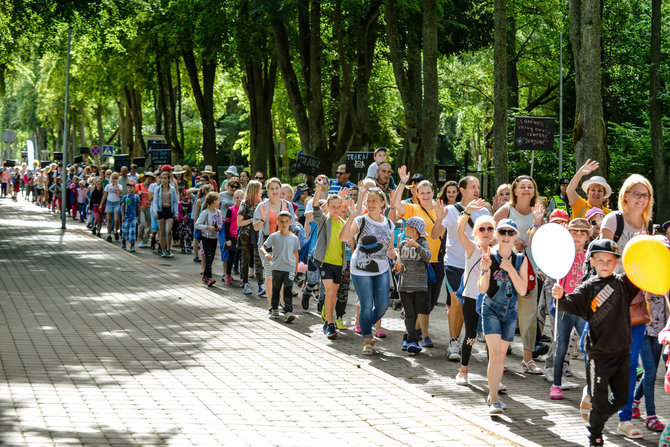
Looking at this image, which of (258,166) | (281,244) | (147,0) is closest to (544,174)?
(258,166)

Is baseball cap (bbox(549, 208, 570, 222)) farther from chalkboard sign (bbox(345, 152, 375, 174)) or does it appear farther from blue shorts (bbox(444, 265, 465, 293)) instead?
chalkboard sign (bbox(345, 152, 375, 174))

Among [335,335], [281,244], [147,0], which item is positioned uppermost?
[147,0]

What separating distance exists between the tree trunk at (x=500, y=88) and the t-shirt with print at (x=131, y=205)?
→ 328 inches

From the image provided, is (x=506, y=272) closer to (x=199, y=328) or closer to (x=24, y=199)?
(x=199, y=328)

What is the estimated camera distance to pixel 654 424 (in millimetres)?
7590

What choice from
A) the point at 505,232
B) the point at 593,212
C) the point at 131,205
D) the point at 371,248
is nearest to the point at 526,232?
the point at 593,212

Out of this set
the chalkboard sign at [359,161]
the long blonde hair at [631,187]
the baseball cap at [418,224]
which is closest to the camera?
the long blonde hair at [631,187]

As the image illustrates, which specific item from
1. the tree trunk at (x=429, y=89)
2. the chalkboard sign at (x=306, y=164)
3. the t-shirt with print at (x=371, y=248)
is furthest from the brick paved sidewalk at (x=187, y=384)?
the tree trunk at (x=429, y=89)

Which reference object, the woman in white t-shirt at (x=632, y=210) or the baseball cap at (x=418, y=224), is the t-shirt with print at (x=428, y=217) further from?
the woman in white t-shirt at (x=632, y=210)

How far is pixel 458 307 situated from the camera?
1036 cm

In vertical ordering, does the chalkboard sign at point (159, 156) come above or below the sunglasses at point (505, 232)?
above

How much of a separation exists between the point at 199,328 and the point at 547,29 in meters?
32.8

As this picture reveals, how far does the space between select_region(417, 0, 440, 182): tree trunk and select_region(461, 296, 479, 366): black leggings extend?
45.3 feet

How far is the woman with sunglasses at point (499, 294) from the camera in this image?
802 centimetres
